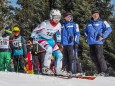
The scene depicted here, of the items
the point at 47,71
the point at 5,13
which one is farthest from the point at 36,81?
the point at 5,13

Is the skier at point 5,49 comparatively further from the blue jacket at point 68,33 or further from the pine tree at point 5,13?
the pine tree at point 5,13

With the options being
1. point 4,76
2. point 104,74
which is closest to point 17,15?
point 104,74

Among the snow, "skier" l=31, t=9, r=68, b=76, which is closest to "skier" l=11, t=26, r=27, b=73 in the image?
"skier" l=31, t=9, r=68, b=76

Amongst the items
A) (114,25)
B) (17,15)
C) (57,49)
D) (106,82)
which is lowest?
(106,82)

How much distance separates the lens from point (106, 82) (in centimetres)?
1069

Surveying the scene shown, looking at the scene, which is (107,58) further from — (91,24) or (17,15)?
(17,15)

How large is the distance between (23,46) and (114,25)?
11.0 meters

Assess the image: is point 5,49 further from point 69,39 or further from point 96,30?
point 96,30

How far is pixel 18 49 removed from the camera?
48.8ft

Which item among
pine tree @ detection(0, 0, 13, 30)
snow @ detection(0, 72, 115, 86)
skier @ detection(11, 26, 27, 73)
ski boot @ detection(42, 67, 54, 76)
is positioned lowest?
snow @ detection(0, 72, 115, 86)

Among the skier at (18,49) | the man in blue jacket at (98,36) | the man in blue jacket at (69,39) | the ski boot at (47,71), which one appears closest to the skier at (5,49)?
the skier at (18,49)

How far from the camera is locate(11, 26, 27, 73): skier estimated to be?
583 inches

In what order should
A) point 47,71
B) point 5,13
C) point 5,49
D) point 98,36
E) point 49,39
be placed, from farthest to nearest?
point 5,13
point 5,49
point 98,36
point 49,39
point 47,71

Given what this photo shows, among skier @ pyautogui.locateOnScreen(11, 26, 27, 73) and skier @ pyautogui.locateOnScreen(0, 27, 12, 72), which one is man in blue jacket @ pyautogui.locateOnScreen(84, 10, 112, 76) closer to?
skier @ pyautogui.locateOnScreen(11, 26, 27, 73)
